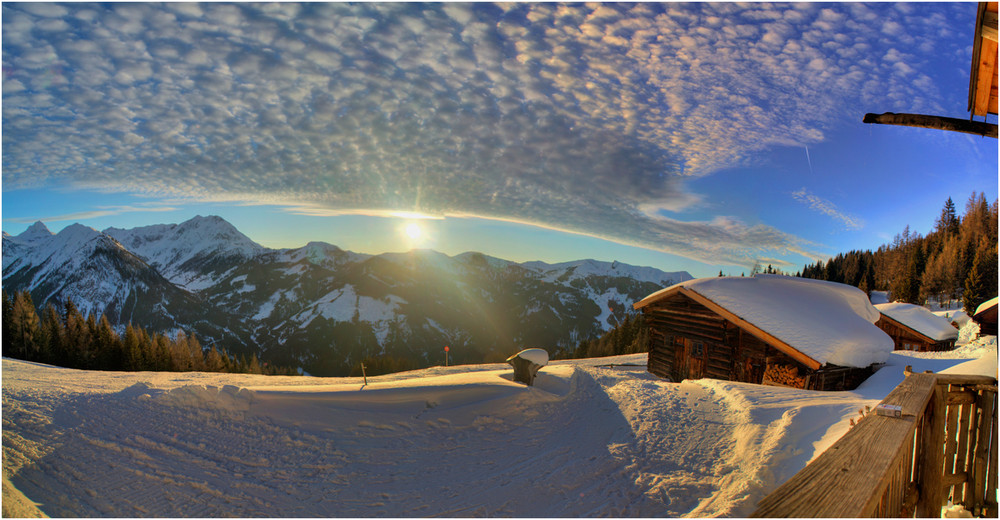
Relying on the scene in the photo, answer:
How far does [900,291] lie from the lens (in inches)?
2675

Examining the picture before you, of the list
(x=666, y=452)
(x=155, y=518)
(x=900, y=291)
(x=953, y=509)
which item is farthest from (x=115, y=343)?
(x=900, y=291)

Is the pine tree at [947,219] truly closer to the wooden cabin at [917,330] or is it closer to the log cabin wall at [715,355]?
the wooden cabin at [917,330]

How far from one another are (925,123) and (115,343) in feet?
235

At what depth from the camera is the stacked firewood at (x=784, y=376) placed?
13690mm

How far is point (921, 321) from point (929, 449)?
41401 millimetres

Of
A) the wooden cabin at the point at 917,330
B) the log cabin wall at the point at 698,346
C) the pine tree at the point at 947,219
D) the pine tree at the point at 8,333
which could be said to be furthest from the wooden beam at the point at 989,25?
the pine tree at the point at 947,219

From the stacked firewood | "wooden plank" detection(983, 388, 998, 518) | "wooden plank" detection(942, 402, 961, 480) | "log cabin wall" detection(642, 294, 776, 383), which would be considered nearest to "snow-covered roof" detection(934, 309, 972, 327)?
"log cabin wall" detection(642, 294, 776, 383)

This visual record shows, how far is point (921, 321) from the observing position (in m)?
32.6

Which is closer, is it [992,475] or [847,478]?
[847,478]

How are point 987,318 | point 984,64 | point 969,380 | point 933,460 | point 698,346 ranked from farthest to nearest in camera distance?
point 987,318 → point 698,346 → point 984,64 → point 969,380 → point 933,460

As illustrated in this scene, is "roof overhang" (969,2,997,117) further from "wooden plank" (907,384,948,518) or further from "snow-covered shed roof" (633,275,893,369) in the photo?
"snow-covered shed roof" (633,275,893,369)

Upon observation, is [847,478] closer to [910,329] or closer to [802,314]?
[802,314]

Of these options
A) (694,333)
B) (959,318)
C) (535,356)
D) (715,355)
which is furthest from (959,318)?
(535,356)

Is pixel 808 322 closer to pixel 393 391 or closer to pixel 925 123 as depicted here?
pixel 925 123
